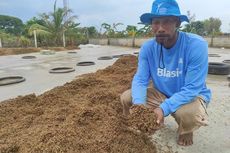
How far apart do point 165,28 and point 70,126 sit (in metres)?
1.12

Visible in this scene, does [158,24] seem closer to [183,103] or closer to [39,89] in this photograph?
[183,103]

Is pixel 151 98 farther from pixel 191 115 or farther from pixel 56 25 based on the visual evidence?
pixel 56 25

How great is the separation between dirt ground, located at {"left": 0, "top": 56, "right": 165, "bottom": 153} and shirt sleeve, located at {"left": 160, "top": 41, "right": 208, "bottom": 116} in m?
0.28

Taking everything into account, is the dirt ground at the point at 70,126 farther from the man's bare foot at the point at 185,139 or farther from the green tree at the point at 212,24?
the green tree at the point at 212,24

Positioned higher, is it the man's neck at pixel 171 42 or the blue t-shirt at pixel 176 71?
the man's neck at pixel 171 42

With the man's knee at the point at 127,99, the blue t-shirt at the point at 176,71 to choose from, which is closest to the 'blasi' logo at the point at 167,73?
the blue t-shirt at the point at 176,71

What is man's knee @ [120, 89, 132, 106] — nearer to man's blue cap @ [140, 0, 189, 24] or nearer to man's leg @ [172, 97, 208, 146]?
man's leg @ [172, 97, 208, 146]

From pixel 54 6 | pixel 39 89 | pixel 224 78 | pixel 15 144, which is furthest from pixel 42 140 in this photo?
pixel 54 6

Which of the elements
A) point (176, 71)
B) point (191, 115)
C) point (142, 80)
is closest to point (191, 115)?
point (191, 115)

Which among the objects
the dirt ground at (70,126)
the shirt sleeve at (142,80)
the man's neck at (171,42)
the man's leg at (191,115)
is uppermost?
the man's neck at (171,42)

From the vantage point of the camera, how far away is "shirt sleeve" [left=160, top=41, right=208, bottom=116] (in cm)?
213

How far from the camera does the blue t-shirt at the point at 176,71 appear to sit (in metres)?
2.15

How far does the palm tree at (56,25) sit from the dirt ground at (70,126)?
16597mm

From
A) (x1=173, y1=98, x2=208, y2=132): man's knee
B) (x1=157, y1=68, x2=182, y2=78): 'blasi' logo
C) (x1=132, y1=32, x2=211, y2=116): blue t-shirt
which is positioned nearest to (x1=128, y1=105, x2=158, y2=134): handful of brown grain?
(x1=132, y1=32, x2=211, y2=116): blue t-shirt
